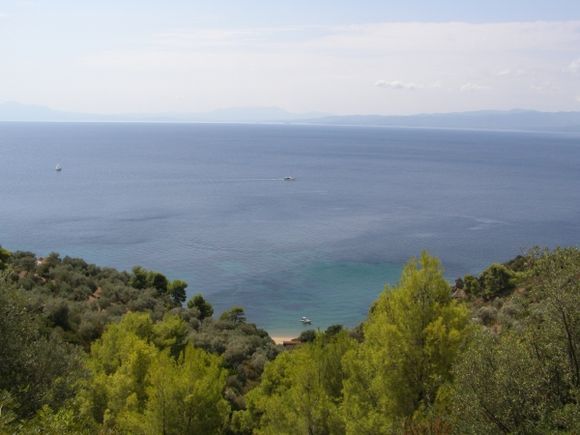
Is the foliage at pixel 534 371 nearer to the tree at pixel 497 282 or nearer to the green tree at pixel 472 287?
the tree at pixel 497 282

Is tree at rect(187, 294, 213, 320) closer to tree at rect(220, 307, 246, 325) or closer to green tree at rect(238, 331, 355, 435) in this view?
tree at rect(220, 307, 246, 325)

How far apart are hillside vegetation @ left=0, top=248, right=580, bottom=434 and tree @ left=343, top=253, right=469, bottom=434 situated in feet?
0.14

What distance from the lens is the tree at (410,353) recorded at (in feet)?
57.4

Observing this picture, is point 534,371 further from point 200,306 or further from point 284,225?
point 284,225

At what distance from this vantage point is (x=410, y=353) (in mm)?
17969

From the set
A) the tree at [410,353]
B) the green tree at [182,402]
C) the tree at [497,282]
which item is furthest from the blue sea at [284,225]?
the tree at [410,353]

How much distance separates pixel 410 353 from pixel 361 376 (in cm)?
225

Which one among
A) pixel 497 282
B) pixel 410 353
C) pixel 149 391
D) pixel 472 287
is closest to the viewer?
pixel 410 353

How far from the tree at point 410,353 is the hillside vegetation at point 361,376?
44mm

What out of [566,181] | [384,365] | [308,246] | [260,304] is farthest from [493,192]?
[384,365]

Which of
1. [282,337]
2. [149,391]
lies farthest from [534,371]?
[282,337]

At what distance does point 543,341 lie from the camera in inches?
542

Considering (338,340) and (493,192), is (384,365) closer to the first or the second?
(338,340)

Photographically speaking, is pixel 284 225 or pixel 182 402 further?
pixel 284 225
